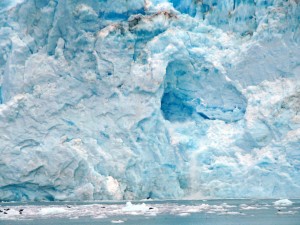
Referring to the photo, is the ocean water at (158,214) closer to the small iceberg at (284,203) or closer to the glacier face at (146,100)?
the small iceberg at (284,203)

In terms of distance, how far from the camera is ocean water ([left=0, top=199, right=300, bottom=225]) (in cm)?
1972

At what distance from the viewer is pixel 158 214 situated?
2202cm

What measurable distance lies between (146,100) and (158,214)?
7.35 meters

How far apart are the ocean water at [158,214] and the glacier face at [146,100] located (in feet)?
7.07

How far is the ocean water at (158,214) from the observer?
19.7 m

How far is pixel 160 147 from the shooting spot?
28.3 m

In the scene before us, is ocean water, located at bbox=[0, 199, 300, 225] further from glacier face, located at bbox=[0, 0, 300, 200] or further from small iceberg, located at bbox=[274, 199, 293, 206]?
glacier face, located at bbox=[0, 0, 300, 200]

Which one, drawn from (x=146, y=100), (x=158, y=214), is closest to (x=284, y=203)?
(x=158, y=214)

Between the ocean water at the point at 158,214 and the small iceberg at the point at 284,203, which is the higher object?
the small iceberg at the point at 284,203

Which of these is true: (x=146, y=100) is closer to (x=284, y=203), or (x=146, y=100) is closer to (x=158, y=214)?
(x=284, y=203)

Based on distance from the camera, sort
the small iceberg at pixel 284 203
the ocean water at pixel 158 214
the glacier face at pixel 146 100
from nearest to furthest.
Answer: the ocean water at pixel 158 214 < the small iceberg at pixel 284 203 < the glacier face at pixel 146 100

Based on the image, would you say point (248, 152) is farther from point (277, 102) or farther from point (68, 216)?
point (68, 216)

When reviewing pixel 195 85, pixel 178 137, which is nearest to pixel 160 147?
pixel 178 137

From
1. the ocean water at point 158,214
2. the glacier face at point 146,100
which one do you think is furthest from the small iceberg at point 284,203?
the glacier face at point 146,100
